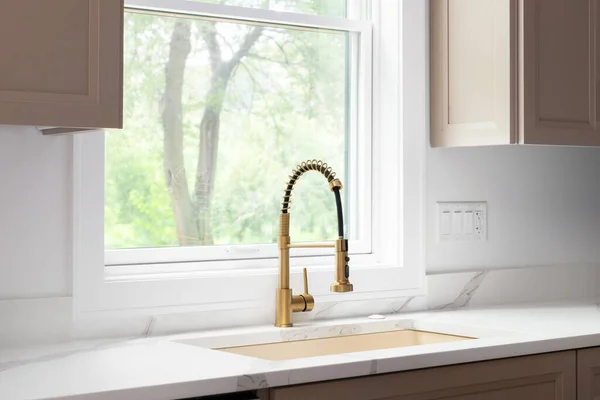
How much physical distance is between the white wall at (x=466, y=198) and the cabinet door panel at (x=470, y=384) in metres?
0.70

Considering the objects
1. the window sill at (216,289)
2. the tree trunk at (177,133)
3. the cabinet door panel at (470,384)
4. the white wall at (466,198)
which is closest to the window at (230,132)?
the tree trunk at (177,133)

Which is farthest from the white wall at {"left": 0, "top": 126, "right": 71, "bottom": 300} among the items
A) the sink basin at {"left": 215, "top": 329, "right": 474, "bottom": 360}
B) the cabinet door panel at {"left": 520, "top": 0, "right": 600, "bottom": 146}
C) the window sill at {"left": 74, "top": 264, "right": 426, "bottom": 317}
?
the cabinet door panel at {"left": 520, "top": 0, "right": 600, "bottom": 146}

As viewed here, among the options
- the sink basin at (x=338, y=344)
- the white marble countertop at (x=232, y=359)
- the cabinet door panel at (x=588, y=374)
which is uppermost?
the white marble countertop at (x=232, y=359)

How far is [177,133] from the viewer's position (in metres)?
2.60

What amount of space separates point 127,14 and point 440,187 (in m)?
1.11

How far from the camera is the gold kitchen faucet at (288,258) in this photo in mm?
2480

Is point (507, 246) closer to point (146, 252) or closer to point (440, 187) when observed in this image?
point (440, 187)

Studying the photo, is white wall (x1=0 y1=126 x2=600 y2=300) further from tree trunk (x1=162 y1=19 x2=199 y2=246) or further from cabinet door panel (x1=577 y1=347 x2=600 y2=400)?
cabinet door panel (x1=577 y1=347 x2=600 y2=400)

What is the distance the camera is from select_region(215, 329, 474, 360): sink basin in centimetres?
241

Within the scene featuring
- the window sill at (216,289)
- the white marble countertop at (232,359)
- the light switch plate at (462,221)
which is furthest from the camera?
the light switch plate at (462,221)

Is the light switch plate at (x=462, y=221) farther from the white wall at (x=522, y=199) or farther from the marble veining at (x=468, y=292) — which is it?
the marble veining at (x=468, y=292)

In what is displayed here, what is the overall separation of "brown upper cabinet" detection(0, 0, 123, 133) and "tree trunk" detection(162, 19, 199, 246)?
67 centimetres

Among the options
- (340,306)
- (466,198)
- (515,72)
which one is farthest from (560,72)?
(340,306)

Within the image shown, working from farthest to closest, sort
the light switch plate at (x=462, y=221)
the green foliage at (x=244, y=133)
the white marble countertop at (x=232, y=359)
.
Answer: the light switch plate at (x=462, y=221)
the green foliage at (x=244, y=133)
the white marble countertop at (x=232, y=359)
